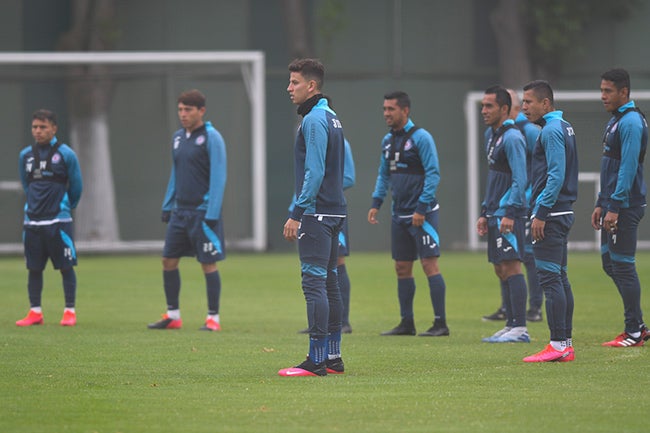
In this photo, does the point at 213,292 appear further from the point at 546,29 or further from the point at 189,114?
the point at 546,29

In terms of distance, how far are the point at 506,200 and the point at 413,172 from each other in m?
0.94

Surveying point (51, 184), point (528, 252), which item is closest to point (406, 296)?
point (528, 252)

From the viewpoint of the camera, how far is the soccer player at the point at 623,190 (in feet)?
30.5

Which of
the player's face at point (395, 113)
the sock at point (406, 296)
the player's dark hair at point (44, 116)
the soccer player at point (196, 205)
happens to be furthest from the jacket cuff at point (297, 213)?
the player's dark hair at point (44, 116)

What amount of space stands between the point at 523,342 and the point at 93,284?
25.8ft

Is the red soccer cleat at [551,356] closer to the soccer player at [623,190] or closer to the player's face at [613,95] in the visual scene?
the soccer player at [623,190]

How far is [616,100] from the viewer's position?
949cm

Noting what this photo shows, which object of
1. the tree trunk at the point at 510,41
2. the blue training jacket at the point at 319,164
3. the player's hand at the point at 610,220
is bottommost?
the player's hand at the point at 610,220

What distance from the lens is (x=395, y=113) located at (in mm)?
10891

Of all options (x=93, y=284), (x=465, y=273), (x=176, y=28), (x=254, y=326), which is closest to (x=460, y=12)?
(x=176, y=28)

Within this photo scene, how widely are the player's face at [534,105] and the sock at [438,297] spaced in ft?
7.76

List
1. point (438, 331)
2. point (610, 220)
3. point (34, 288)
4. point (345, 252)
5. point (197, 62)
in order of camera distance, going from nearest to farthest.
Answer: point (610, 220) → point (438, 331) → point (345, 252) → point (34, 288) → point (197, 62)

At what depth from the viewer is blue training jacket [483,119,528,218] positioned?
34.0 ft

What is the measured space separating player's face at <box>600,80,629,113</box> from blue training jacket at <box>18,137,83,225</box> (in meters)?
5.28
